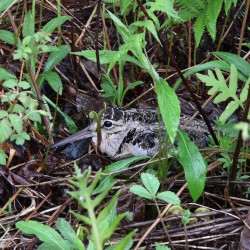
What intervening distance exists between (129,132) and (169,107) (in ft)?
3.48

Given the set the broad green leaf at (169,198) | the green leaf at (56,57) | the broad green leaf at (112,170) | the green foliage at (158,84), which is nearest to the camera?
the broad green leaf at (169,198)

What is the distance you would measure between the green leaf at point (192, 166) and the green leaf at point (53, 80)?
105 centimetres

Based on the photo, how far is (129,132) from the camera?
4.51 m

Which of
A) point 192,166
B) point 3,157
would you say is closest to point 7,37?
point 3,157

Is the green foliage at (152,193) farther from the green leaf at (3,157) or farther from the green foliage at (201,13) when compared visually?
the green foliage at (201,13)

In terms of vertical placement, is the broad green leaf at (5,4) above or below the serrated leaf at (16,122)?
above

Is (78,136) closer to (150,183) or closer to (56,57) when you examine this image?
(56,57)

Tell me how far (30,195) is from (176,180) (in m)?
0.90

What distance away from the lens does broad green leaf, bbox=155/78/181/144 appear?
11.2ft

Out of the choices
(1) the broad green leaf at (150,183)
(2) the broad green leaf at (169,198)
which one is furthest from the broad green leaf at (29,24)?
(2) the broad green leaf at (169,198)

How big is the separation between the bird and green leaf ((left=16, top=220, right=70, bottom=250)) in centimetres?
128

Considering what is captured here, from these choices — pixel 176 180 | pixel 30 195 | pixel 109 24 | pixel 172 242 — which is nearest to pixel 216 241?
pixel 172 242

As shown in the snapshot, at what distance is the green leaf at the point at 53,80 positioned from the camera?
14.6 feet

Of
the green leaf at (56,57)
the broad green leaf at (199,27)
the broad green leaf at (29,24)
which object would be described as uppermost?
the broad green leaf at (29,24)
